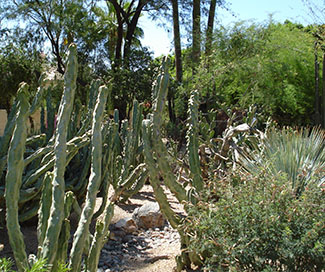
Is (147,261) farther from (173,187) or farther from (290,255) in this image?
(290,255)

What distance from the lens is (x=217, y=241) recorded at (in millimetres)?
3133

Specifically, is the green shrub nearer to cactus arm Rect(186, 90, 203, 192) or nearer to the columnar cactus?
the columnar cactus

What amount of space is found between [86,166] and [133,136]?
107 inches

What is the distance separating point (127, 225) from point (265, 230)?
301cm

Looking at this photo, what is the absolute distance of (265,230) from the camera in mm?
2910

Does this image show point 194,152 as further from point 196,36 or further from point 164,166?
point 196,36

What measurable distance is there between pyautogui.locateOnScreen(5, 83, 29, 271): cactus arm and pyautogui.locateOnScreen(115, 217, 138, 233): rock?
3.11 meters

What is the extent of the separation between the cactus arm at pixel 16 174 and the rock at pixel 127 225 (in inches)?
122

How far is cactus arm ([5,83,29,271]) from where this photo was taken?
243cm

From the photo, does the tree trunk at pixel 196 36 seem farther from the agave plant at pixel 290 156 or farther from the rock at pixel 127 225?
the agave plant at pixel 290 156

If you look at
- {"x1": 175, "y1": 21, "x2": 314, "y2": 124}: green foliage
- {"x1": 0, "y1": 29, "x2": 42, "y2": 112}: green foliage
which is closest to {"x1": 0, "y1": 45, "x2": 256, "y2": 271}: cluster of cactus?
{"x1": 175, "y1": 21, "x2": 314, "y2": 124}: green foliage

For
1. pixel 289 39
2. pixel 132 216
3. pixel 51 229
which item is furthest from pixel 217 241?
pixel 289 39

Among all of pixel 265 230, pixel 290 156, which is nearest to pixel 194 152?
pixel 290 156

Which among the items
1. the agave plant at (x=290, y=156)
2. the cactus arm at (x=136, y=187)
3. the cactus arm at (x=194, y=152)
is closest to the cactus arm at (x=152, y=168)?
the cactus arm at (x=194, y=152)
